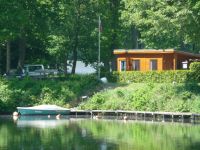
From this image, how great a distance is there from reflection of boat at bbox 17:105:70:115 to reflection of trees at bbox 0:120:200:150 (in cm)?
486

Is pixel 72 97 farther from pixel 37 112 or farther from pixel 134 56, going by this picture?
pixel 134 56

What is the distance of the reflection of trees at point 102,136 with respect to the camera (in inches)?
1550

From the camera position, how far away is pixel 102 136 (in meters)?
44.3

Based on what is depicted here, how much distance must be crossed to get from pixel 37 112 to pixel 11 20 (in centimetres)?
1196

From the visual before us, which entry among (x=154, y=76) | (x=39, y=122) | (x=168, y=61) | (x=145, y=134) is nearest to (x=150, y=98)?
(x=154, y=76)

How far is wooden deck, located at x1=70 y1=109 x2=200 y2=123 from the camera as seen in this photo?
54.0 m

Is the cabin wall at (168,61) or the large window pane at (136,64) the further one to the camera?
the large window pane at (136,64)

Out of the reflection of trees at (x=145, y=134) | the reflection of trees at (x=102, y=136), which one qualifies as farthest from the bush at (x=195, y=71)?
the reflection of trees at (x=145, y=134)

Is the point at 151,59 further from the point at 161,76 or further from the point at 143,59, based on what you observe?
the point at 161,76

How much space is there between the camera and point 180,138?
4322 cm

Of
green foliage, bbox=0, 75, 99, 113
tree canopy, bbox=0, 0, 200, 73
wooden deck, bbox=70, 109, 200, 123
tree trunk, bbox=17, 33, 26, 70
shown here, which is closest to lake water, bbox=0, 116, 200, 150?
wooden deck, bbox=70, 109, 200, 123

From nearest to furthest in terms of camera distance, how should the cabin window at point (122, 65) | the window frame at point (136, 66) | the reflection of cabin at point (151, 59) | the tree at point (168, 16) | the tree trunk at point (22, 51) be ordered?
the tree at point (168, 16)
the reflection of cabin at point (151, 59)
the window frame at point (136, 66)
the cabin window at point (122, 65)
the tree trunk at point (22, 51)

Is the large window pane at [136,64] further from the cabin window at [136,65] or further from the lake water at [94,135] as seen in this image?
the lake water at [94,135]

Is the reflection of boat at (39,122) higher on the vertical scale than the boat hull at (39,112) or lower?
lower
